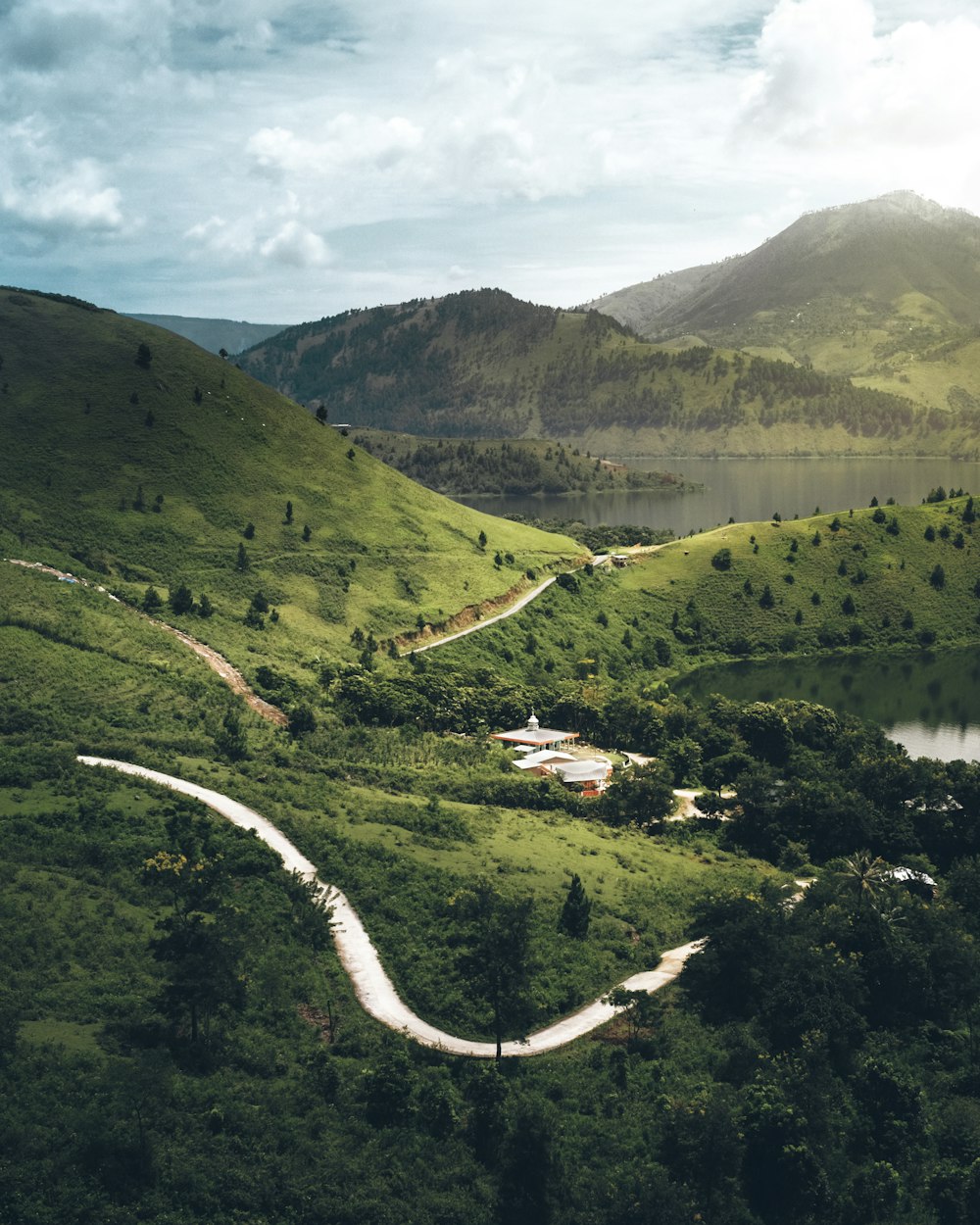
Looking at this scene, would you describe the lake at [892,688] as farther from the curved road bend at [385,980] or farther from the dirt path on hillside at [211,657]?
the curved road bend at [385,980]

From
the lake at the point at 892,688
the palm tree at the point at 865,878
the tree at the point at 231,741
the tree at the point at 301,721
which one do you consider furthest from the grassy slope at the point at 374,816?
the lake at the point at 892,688

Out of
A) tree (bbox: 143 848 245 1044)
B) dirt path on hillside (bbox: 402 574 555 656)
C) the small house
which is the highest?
dirt path on hillside (bbox: 402 574 555 656)

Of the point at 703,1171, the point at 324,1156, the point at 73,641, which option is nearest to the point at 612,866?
the point at 703,1171

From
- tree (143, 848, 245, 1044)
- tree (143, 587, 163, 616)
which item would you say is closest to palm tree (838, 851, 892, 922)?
tree (143, 848, 245, 1044)

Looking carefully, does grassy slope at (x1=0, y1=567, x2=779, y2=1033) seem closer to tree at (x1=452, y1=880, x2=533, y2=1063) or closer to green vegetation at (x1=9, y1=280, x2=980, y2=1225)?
green vegetation at (x1=9, y1=280, x2=980, y2=1225)

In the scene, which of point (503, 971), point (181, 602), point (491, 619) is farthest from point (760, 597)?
point (503, 971)
